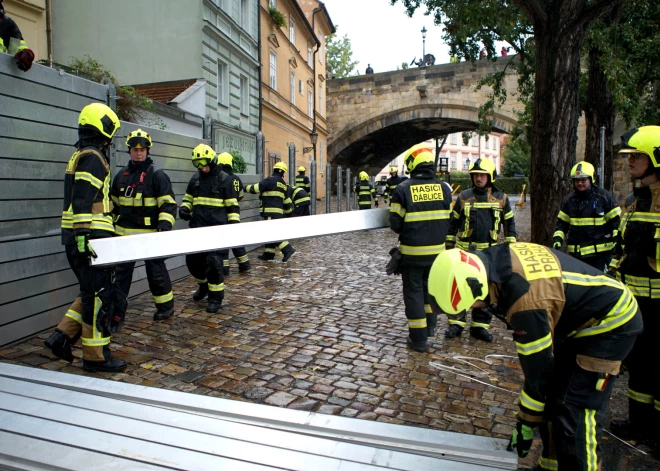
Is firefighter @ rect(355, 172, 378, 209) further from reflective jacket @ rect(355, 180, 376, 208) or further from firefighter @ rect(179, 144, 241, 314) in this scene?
firefighter @ rect(179, 144, 241, 314)

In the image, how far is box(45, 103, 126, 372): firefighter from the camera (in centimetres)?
425

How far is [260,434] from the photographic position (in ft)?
→ 9.30

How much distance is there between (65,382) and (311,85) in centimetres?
3055

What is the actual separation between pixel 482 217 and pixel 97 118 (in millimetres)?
4079

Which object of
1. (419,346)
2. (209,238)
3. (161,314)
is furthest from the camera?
(161,314)

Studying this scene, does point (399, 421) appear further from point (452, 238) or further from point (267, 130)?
point (267, 130)

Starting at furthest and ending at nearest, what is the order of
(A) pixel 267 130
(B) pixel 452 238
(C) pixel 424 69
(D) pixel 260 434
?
1. (C) pixel 424 69
2. (A) pixel 267 130
3. (B) pixel 452 238
4. (D) pixel 260 434

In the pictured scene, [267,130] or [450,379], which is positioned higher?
[267,130]

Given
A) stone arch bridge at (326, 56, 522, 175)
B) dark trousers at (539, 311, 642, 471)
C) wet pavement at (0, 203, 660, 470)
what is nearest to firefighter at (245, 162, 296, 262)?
wet pavement at (0, 203, 660, 470)

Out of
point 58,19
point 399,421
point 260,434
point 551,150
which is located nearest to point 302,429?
point 260,434

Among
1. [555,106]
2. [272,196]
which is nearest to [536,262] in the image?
[555,106]

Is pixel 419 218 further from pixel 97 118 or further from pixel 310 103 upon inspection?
pixel 310 103

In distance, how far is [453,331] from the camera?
565 centimetres

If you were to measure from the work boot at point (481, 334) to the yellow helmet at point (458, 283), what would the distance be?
3.36 metres
